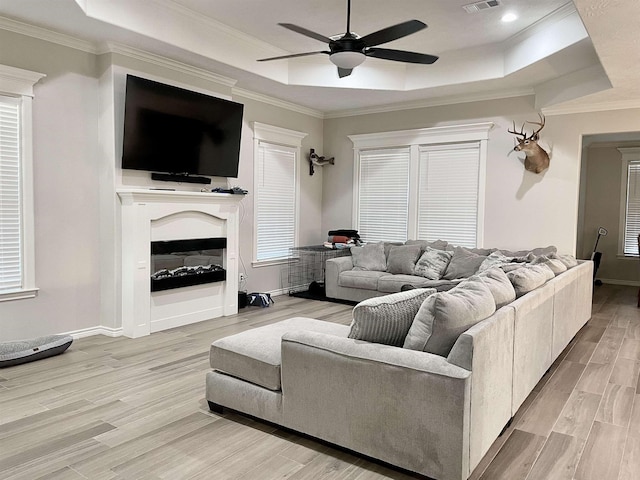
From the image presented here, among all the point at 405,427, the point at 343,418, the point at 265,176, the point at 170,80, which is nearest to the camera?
the point at 405,427

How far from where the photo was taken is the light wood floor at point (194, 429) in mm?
2488

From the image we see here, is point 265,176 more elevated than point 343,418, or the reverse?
point 265,176

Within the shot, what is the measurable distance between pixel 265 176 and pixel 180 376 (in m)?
3.76

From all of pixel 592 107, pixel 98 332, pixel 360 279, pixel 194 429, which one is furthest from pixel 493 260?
pixel 98 332

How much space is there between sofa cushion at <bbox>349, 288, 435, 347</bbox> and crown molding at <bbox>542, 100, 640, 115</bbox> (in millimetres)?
4628

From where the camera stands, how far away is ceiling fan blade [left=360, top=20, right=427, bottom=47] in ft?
10.9

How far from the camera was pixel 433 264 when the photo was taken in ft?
20.7

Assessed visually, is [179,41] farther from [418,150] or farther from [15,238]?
[418,150]

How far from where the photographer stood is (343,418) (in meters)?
2.54

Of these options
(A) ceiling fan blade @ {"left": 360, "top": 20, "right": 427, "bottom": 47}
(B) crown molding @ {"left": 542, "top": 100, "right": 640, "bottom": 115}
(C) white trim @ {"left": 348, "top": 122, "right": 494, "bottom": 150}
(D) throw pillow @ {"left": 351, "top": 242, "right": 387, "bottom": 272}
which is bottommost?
(D) throw pillow @ {"left": 351, "top": 242, "right": 387, "bottom": 272}

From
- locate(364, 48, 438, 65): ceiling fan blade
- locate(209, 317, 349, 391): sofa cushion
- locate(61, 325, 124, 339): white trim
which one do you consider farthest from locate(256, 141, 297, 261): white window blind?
locate(209, 317, 349, 391): sofa cushion

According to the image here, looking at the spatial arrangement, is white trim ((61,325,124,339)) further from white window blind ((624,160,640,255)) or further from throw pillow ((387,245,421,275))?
white window blind ((624,160,640,255))

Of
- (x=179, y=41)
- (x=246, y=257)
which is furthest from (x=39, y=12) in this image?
(x=246, y=257)

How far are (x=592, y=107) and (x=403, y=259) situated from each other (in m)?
3.00
